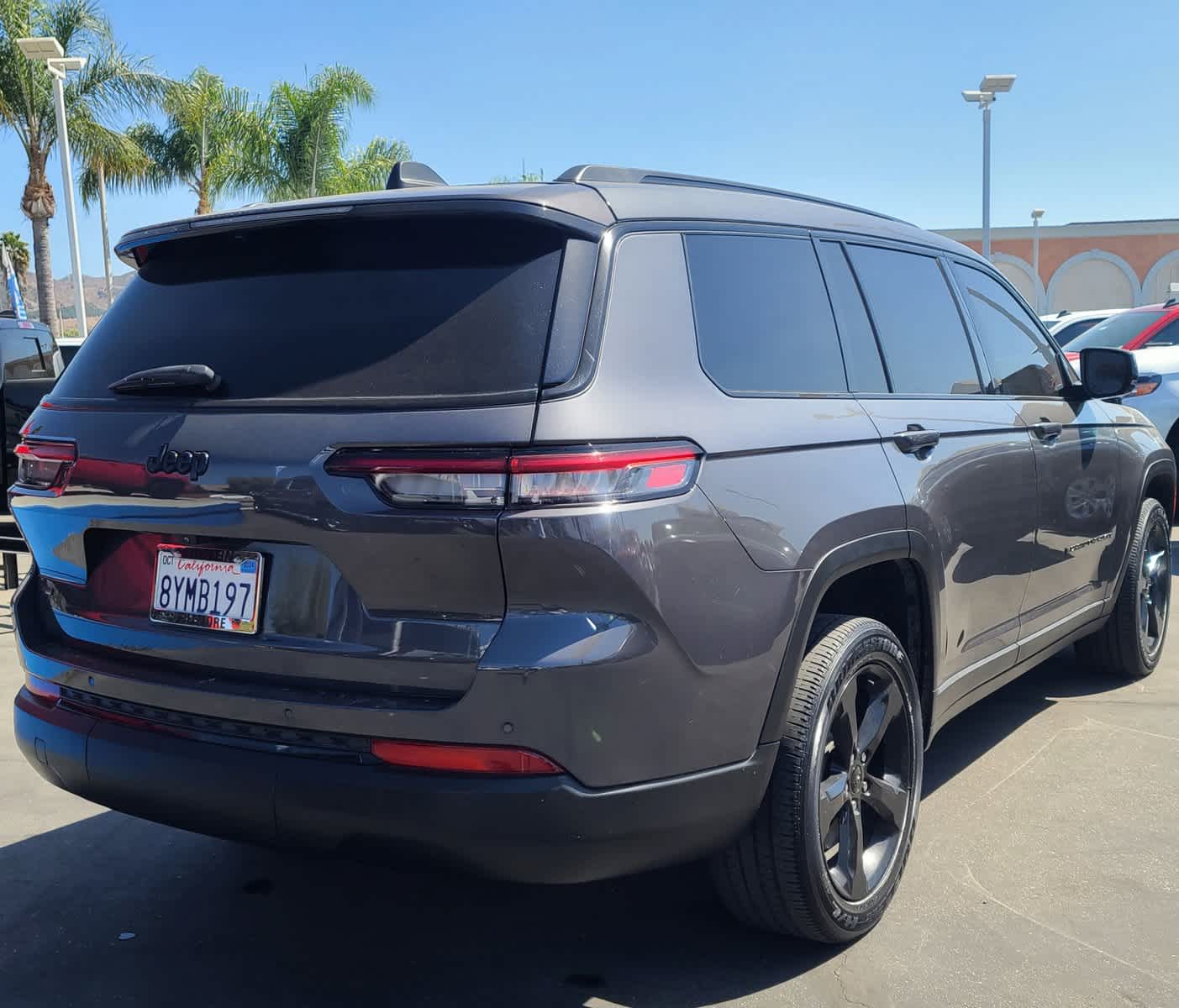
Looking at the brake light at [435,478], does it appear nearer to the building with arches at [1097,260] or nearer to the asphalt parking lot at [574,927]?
the asphalt parking lot at [574,927]

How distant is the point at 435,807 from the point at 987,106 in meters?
24.6

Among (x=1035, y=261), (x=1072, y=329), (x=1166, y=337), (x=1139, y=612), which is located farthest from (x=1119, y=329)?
(x=1035, y=261)

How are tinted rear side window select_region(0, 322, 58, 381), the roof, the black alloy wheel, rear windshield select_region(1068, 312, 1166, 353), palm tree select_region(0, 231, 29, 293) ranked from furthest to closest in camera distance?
palm tree select_region(0, 231, 29, 293), rear windshield select_region(1068, 312, 1166, 353), tinted rear side window select_region(0, 322, 58, 381), the black alloy wheel, the roof

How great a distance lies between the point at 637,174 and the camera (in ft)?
9.66

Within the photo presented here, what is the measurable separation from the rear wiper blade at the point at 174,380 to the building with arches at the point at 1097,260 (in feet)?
153

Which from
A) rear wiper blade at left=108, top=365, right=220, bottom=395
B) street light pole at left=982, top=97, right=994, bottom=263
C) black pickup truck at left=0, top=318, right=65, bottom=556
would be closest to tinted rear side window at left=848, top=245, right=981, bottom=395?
rear wiper blade at left=108, top=365, right=220, bottom=395

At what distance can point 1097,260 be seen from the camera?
46.4m

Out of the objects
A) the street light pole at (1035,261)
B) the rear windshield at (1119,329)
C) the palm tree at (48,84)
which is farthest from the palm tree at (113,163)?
the street light pole at (1035,261)

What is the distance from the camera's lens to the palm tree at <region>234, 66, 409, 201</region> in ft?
94.6

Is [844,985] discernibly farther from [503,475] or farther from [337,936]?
[503,475]

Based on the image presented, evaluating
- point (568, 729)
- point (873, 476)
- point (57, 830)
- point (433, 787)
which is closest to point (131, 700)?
point (433, 787)

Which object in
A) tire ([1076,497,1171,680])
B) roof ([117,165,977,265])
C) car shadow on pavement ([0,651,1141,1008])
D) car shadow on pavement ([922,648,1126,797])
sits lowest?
car shadow on pavement ([922,648,1126,797])

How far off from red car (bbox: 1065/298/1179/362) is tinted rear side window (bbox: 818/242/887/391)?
705cm

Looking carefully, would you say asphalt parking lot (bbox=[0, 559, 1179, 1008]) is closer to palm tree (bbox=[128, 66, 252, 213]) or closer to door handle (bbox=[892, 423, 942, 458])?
door handle (bbox=[892, 423, 942, 458])
